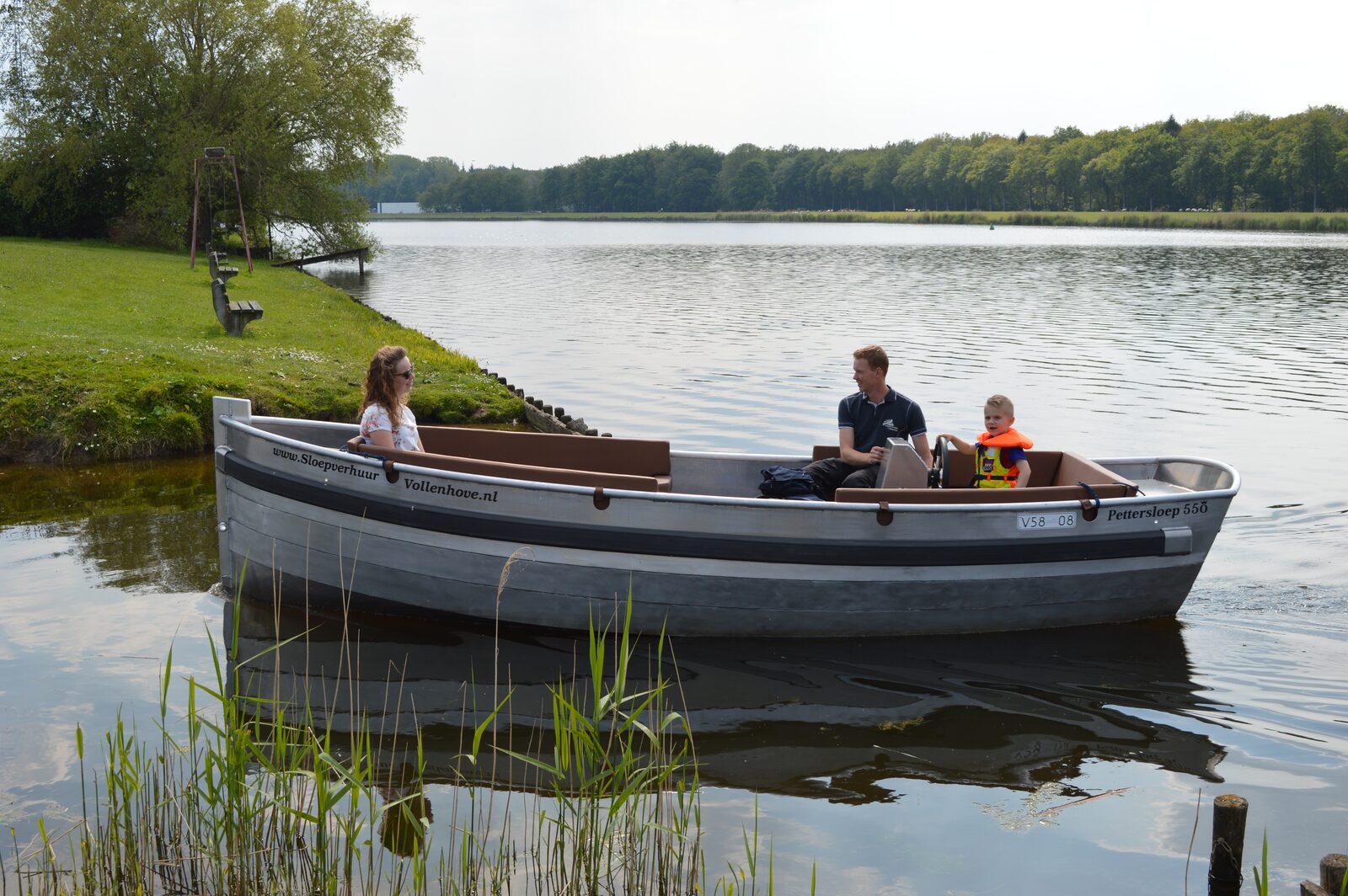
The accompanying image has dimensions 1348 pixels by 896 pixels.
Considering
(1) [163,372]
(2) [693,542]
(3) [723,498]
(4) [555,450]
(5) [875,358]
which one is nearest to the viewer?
(3) [723,498]

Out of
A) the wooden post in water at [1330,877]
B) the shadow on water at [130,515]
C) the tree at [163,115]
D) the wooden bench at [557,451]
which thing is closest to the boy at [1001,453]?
the wooden bench at [557,451]

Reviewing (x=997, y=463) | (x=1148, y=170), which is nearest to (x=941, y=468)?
(x=997, y=463)

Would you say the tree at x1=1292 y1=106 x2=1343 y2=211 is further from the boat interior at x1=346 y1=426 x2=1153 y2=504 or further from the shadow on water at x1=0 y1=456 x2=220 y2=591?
the shadow on water at x1=0 y1=456 x2=220 y2=591

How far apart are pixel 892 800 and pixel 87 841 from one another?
363 centimetres

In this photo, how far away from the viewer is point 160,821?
15.7ft

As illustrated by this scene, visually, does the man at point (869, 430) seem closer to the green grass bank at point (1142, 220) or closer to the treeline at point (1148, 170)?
the green grass bank at point (1142, 220)

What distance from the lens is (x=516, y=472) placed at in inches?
316

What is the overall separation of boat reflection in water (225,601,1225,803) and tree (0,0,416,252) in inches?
1441

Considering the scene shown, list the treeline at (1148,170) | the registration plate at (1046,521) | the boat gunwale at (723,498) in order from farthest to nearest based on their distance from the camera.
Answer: the treeline at (1148,170), the registration plate at (1046,521), the boat gunwale at (723,498)

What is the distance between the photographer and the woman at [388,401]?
27.0 ft

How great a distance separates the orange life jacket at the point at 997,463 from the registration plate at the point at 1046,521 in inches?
25.8

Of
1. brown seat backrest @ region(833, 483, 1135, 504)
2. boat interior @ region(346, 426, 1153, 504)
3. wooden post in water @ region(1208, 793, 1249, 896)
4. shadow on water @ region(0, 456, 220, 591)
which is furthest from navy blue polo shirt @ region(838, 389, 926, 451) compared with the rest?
shadow on water @ region(0, 456, 220, 591)

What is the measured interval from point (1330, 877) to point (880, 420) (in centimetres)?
509

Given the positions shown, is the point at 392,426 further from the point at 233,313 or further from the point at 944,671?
the point at 233,313
